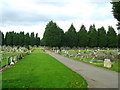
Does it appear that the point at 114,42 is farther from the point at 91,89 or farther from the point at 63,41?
the point at 91,89

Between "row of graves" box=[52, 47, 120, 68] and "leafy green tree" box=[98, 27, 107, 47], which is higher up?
"leafy green tree" box=[98, 27, 107, 47]

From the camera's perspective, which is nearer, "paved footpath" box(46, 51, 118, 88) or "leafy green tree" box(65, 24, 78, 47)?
"paved footpath" box(46, 51, 118, 88)

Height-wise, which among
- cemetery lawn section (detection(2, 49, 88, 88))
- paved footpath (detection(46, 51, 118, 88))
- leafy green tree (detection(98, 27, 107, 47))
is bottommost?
paved footpath (detection(46, 51, 118, 88))

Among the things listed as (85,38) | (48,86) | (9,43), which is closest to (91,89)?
(48,86)

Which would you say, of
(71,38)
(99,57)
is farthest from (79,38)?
(99,57)

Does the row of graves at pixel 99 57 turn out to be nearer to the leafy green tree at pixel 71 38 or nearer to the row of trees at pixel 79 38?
the row of trees at pixel 79 38

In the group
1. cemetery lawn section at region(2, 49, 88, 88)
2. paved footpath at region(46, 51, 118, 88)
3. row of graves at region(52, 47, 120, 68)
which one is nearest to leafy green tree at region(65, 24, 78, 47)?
row of graves at region(52, 47, 120, 68)

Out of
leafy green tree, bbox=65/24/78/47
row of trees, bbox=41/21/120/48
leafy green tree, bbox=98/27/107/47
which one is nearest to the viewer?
row of trees, bbox=41/21/120/48

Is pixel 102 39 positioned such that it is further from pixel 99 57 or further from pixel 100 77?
pixel 100 77

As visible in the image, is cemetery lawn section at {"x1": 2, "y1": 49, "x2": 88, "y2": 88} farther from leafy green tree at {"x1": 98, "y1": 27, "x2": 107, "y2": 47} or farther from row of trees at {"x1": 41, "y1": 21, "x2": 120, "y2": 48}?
leafy green tree at {"x1": 98, "y1": 27, "x2": 107, "y2": 47}

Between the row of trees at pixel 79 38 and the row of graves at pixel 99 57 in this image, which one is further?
the row of trees at pixel 79 38

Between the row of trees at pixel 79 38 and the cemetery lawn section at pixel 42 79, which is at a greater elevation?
the row of trees at pixel 79 38

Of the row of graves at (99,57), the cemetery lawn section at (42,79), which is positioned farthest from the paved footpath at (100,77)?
the row of graves at (99,57)

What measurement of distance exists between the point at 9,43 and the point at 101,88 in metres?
93.9
